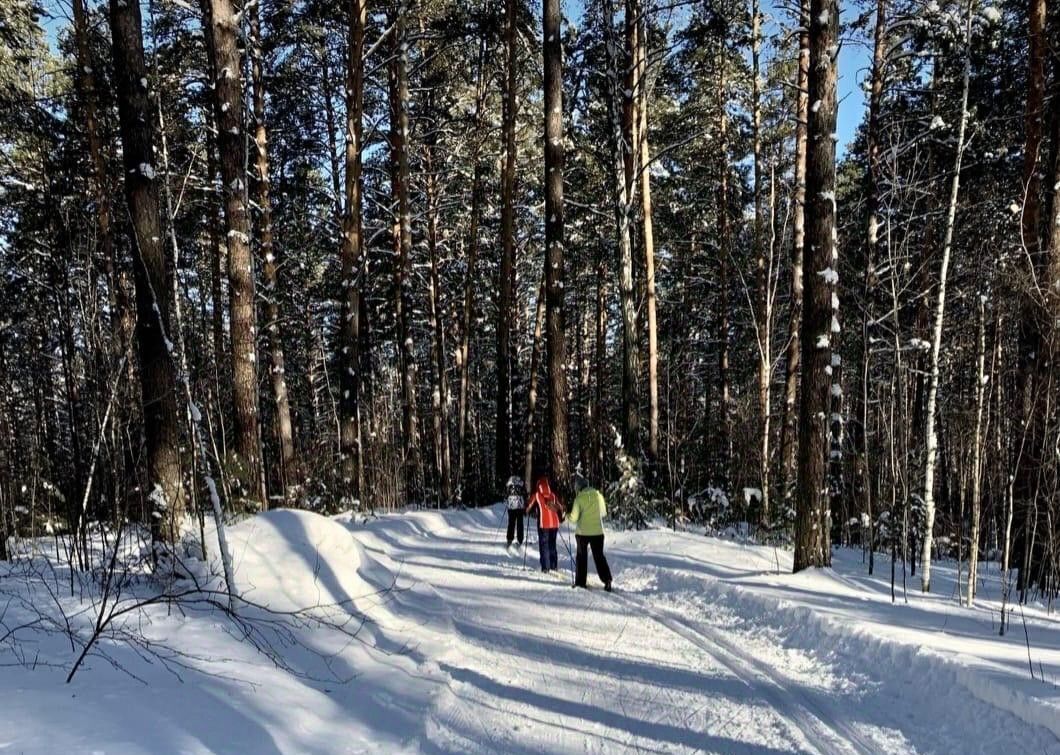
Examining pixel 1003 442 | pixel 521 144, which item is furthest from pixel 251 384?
pixel 521 144

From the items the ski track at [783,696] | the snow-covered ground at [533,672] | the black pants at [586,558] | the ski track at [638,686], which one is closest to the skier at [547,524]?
the black pants at [586,558]

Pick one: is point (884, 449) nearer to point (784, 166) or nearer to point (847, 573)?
point (847, 573)

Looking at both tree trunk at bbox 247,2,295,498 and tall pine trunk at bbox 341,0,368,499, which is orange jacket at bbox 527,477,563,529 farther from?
tree trunk at bbox 247,2,295,498

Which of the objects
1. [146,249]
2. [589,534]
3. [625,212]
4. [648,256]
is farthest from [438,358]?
[146,249]

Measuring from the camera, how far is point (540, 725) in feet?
15.2

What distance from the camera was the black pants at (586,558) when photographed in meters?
9.38

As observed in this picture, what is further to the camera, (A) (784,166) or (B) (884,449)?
(A) (784,166)

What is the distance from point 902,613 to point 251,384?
9.09 metres

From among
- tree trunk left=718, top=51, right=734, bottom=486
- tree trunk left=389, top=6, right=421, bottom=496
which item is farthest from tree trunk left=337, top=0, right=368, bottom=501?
tree trunk left=718, top=51, right=734, bottom=486

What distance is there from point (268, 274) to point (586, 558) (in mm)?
10588

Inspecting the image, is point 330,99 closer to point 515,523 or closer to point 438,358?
point 438,358

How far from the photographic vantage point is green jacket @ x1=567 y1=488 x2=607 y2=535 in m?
9.56

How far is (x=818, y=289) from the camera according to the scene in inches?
351

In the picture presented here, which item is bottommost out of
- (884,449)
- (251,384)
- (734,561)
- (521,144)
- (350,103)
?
(734,561)
